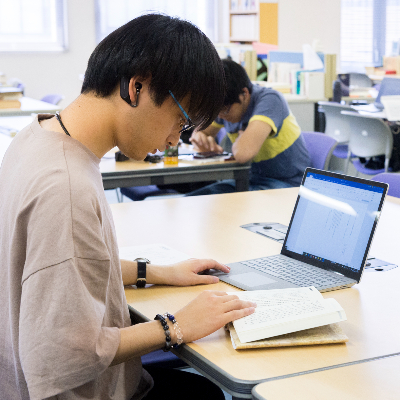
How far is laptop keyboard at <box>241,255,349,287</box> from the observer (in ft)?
4.40

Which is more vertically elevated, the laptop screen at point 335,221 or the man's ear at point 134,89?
the man's ear at point 134,89

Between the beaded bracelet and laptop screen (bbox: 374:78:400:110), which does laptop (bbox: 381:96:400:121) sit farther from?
the beaded bracelet

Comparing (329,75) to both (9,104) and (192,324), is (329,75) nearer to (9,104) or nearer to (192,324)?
(9,104)

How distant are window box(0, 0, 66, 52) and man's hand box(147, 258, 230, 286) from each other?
663 centimetres

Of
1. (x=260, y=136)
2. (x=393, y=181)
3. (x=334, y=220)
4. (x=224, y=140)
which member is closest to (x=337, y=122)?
(x=224, y=140)

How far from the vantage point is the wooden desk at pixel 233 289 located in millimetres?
979

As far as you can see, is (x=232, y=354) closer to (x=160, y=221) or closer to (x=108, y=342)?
(x=108, y=342)

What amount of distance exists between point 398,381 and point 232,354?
0.27 m

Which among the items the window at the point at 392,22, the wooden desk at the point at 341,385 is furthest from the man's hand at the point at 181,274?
the window at the point at 392,22

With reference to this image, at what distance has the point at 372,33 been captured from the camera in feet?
30.8

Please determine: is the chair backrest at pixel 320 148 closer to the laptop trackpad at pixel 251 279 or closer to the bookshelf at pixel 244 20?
the laptop trackpad at pixel 251 279

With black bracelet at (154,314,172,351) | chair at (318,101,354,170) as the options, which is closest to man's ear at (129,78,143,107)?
black bracelet at (154,314,172,351)

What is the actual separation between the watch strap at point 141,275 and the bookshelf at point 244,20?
6483mm

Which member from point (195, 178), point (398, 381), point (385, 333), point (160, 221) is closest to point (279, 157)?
point (195, 178)
